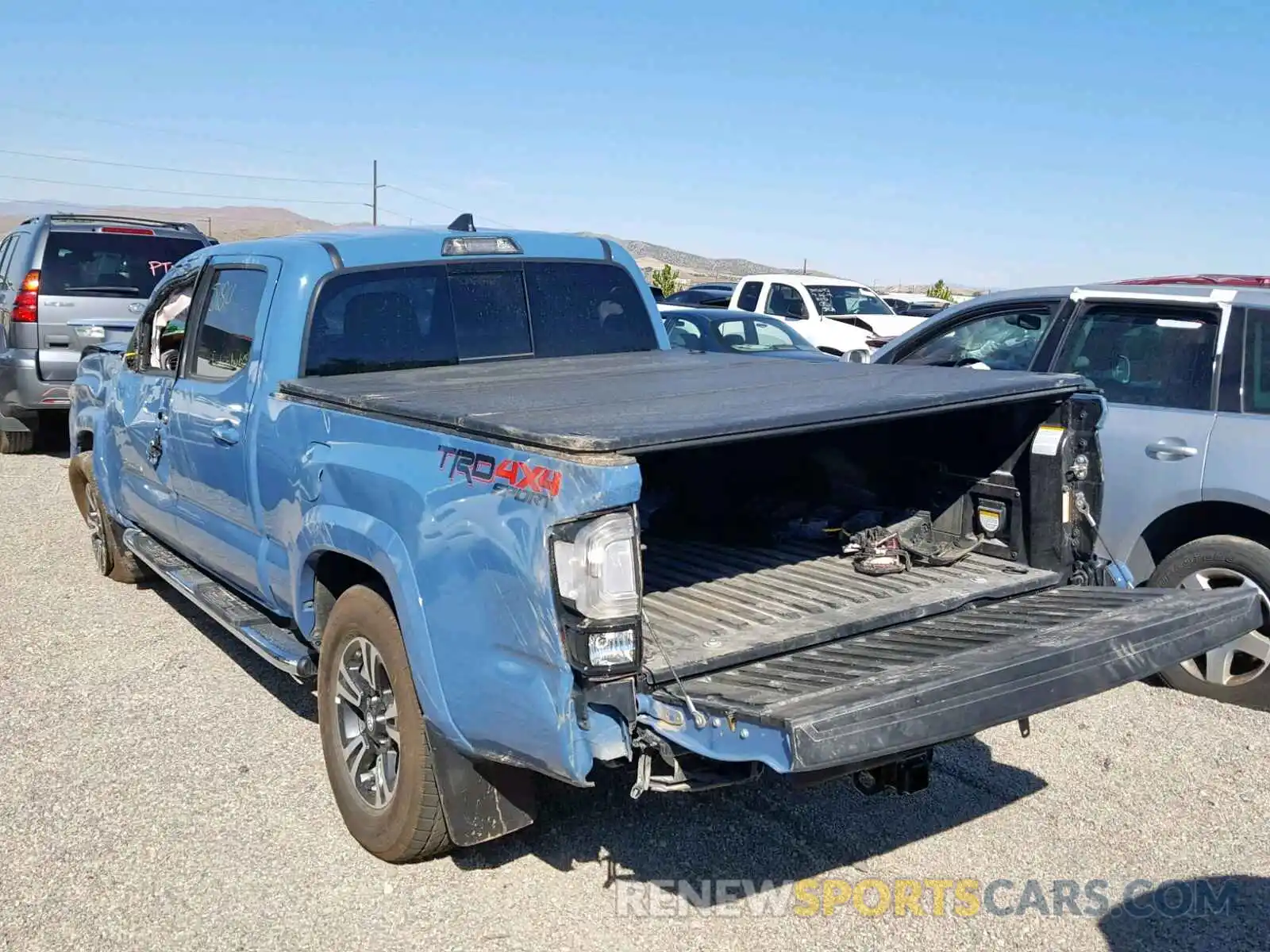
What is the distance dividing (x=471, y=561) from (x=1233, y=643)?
365 cm

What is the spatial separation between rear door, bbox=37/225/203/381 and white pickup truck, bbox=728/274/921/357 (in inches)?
354

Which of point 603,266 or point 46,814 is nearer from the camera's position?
point 46,814

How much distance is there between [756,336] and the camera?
12969 millimetres

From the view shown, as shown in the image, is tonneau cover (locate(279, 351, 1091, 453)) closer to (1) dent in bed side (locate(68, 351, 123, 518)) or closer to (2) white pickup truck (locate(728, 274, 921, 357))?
(1) dent in bed side (locate(68, 351, 123, 518))

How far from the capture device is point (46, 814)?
413cm

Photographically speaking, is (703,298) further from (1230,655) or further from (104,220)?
(1230,655)

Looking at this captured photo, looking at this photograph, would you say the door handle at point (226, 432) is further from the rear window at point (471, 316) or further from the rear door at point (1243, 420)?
the rear door at point (1243, 420)

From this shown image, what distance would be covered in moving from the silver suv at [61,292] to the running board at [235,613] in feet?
17.8

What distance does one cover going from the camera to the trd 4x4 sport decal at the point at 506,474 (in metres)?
2.87

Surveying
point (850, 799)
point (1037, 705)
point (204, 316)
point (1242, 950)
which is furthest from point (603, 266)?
point (1242, 950)

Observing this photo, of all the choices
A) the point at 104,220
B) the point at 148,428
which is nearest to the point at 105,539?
the point at 148,428

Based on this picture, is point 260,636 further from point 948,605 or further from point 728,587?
point 948,605

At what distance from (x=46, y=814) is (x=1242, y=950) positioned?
3.92m

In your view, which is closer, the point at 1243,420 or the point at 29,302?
the point at 1243,420
